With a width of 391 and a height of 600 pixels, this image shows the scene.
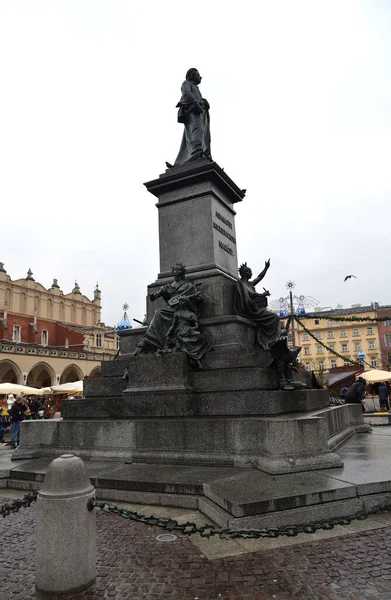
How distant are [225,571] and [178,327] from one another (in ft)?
16.4

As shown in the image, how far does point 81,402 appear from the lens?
8.03m

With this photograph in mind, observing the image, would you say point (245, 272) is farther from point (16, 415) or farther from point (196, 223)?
point (16, 415)

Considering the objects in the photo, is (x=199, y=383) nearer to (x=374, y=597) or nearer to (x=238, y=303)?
(x=238, y=303)

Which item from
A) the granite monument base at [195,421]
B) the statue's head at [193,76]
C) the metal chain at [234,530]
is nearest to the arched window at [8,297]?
the statue's head at [193,76]

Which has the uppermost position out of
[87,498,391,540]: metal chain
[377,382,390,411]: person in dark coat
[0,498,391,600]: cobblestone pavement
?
[377,382,390,411]: person in dark coat

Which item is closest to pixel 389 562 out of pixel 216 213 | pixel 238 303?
pixel 238 303

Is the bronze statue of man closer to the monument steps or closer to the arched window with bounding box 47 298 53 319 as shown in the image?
the monument steps

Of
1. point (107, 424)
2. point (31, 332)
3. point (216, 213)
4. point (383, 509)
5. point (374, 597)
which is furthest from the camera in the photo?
point (31, 332)

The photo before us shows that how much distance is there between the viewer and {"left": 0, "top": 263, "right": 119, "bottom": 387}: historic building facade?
47.7 meters

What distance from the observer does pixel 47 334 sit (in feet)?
206

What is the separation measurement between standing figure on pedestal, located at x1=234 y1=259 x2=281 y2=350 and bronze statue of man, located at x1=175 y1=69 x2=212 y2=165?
3.92 meters

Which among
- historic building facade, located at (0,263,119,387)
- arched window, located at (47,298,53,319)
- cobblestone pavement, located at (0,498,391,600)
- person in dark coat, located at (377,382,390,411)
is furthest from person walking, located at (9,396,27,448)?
arched window, located at (47,298,53,319)

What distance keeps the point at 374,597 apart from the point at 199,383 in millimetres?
4540

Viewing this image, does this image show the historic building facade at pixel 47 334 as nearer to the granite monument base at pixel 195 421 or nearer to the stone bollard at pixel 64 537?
the granite monument base at pixel 195 421
